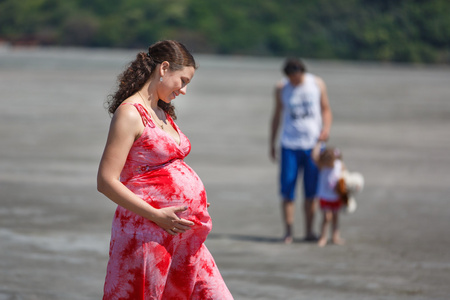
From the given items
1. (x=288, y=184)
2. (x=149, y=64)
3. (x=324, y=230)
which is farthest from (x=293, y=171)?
(x=149, y=64)

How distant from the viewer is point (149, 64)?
11.6 feet

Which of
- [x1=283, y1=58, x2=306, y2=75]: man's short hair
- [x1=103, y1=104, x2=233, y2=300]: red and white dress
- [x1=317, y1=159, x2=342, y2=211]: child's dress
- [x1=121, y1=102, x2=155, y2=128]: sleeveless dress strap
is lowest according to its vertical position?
[x1=103, y1=104, x2=233, y2=300]: red and white dress

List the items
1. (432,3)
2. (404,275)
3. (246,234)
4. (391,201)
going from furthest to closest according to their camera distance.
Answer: (432,3)
(391,201)
(246,234)
(404,275)

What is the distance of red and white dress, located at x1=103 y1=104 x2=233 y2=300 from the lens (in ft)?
11.3

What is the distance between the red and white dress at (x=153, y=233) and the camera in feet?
11.3

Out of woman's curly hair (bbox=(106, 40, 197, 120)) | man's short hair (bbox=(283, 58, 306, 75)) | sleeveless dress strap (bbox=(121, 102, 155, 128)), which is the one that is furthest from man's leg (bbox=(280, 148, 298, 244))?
sleeveless dress strap (bbox=(121, 102, 155, 128))

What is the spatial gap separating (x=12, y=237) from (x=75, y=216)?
129 centimetres

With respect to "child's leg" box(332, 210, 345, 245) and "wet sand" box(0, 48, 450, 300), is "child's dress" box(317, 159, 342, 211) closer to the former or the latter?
"child's leg" box(332, 210, 345, 245)

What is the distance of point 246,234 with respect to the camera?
8.54 m

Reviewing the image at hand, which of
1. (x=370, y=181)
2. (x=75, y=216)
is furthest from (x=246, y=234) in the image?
(x=370, y=181)

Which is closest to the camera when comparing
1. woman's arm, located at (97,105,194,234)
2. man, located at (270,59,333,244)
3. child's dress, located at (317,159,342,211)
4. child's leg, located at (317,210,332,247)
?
woman's arm, located at (97,105,194,234)

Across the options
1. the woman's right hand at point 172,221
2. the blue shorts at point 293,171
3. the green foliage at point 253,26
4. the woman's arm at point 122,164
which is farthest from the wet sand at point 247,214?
the green foliage at point 253,26

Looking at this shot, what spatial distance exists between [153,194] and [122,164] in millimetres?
189

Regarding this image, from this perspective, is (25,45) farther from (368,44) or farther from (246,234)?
(246,234)
